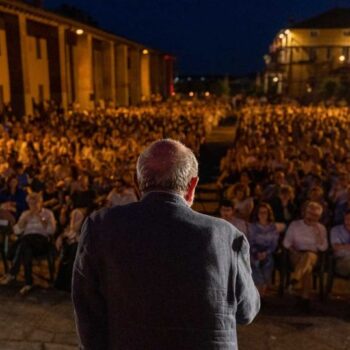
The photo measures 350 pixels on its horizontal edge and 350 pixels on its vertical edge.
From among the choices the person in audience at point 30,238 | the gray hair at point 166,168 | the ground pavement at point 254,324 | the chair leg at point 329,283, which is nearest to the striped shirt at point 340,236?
the chair leg at point 329,283

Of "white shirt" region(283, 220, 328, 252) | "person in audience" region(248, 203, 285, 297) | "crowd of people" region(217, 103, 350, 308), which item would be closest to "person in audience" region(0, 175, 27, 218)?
"crowd of people" region(217, 103, 350, 308)

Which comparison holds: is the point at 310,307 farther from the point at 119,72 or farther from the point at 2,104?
the point at 119,72

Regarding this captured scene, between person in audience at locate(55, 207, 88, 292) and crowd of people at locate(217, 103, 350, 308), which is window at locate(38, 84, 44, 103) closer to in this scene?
crowd of people at locate(217, 103, 350, 308)

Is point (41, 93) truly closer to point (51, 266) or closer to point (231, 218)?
point (51, 266)

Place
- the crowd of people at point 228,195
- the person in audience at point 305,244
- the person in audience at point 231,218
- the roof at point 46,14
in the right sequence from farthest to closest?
the roof at point 46,14
the person in audience at point 231,218
the crowd of people at point 228,195
the person in audience at point 305,244

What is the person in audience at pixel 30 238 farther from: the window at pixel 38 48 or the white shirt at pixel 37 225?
the window at pixel 38 48

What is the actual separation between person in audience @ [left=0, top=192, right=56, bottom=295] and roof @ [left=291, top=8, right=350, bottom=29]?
57.6 metres

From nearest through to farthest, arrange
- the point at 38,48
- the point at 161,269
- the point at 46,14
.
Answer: the point at 161,269, the point at 46,14, the point at 38,48

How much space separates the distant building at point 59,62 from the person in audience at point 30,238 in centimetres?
1276

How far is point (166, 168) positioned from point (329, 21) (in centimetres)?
6308

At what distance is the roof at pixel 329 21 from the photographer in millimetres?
58938

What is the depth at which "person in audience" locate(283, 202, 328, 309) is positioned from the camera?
5.39 m

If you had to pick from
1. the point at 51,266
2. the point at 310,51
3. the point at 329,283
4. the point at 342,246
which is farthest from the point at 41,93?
the point at 310,51

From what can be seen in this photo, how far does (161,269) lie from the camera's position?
158 cm
